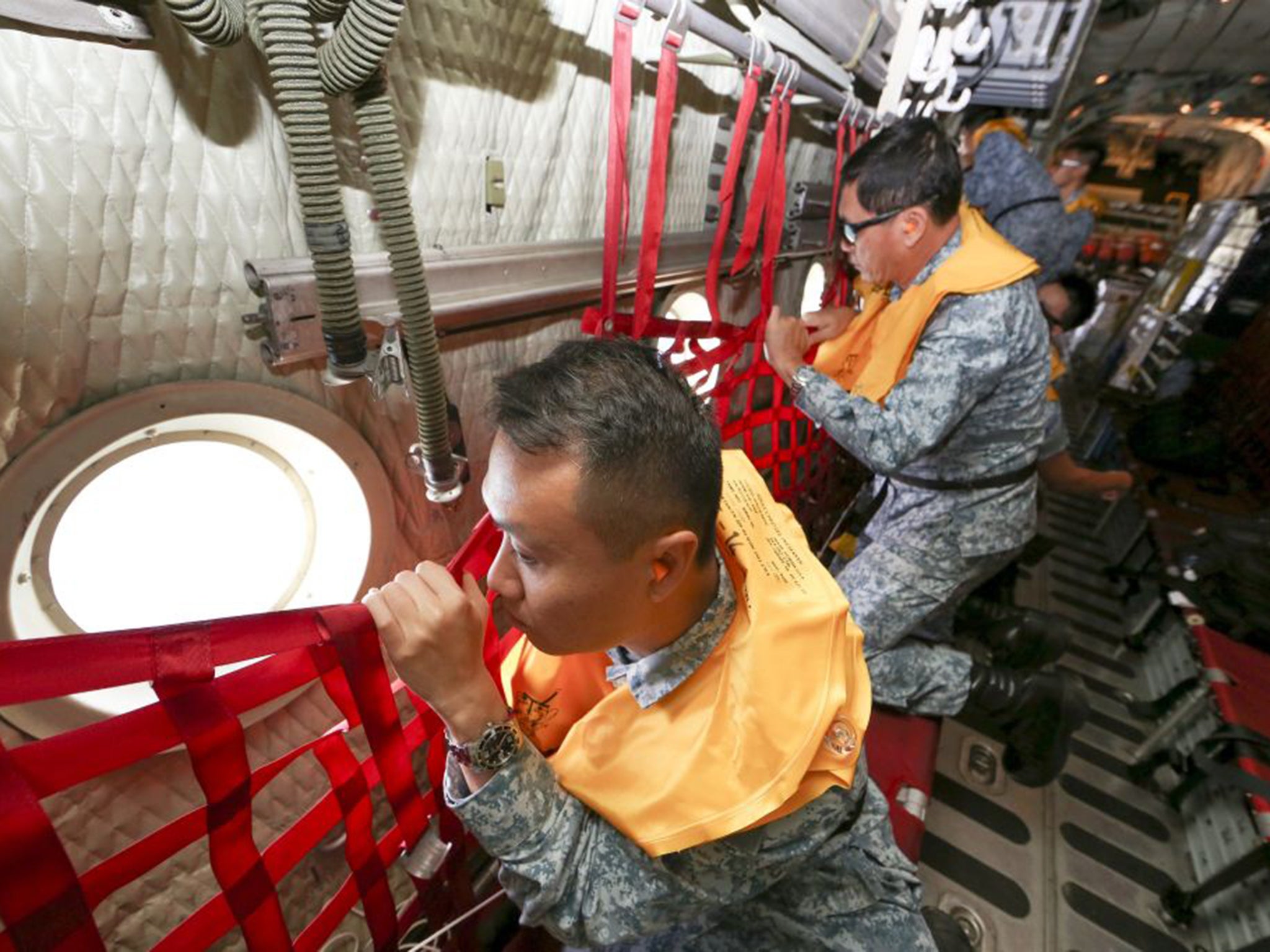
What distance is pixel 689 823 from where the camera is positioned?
1.09 m

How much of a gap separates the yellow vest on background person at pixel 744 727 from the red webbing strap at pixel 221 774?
2.07 feet

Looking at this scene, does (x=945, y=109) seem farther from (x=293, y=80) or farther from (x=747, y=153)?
(x=293, y=80)

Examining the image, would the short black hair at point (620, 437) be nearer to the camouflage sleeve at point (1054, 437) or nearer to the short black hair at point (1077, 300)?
the camouflage sleeve at point (1054, 437)

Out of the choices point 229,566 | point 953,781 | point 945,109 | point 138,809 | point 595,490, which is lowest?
point 953,781

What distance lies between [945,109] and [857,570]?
4.42m

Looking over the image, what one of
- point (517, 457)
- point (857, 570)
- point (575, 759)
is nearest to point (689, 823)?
point (575, 759)

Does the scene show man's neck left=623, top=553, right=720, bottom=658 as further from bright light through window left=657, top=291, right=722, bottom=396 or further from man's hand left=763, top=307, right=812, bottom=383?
man's hand left=763, top=307, right=812, bottom=383

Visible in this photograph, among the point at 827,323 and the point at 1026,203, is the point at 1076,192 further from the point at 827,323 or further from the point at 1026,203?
the point at 827,323

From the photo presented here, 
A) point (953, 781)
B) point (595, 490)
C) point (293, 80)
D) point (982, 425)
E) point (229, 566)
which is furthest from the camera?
point (953, 781)

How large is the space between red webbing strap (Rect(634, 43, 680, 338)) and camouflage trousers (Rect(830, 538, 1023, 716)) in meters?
1.85

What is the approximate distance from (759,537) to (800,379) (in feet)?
4.65

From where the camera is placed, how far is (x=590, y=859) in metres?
1.20

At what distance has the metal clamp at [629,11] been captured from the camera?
1568mm

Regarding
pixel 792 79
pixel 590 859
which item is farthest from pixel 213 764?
pixel 792 79
